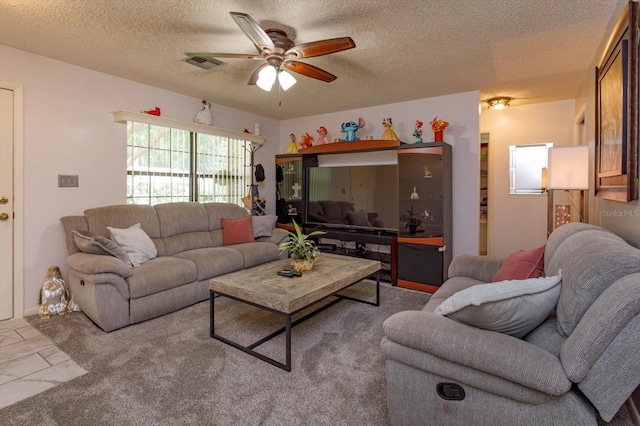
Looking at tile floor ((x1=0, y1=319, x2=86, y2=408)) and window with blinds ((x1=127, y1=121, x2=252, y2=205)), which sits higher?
window with blinds ((x1=127, y1=121, x2=252, y2=205))

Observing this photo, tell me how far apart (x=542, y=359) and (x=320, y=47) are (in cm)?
215

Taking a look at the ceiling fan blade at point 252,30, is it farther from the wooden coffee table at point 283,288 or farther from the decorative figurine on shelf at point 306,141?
the decorative figurine on shelf at point 306,141

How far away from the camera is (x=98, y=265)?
264cm

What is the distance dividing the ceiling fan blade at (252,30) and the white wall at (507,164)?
3.86m

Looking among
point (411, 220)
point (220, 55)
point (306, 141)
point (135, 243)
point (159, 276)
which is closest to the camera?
point (220, 55)

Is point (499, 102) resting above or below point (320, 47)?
above

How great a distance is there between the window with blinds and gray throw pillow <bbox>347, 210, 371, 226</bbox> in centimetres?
176

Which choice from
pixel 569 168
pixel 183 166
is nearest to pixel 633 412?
pixel 569 168

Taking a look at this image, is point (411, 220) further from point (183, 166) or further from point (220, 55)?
point (183, 166)

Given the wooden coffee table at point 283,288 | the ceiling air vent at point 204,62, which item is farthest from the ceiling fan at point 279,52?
the wooden coffee table at point 283,288

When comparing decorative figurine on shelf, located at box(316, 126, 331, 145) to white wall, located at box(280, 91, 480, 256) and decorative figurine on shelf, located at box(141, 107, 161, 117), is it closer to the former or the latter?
white wall, located at box(280, 91, 480, 256)

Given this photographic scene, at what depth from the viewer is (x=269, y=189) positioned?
570cm

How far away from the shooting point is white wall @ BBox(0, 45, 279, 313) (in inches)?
122

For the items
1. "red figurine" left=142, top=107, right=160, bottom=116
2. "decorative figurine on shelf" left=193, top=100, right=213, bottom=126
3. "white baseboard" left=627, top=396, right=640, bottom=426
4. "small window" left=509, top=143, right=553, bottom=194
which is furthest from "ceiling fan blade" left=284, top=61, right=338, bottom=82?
"small window" left=509, top=143, right=553, bottom=194
